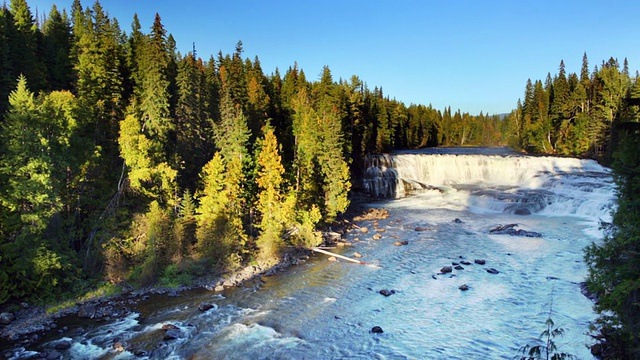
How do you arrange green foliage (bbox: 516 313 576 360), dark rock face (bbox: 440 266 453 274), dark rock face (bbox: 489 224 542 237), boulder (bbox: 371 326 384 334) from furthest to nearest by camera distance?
dark rock face (bbox: 489 224 542 237)
dark rock face (bbox: 440 266 453 274)
boulder (bbox: 371 326 384 334)
green foliage (bbox: 516 313 576 360)

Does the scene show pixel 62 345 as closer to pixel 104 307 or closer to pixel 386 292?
pixel 104 307

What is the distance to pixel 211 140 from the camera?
39.0 metres

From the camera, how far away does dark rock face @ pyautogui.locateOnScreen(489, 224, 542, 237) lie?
37619mm

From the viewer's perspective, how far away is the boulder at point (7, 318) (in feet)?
65.7

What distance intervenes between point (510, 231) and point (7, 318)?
134ft

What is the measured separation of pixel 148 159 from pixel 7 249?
1000 cm

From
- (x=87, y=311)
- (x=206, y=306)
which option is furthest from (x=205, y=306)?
A: (x=87, y=311)

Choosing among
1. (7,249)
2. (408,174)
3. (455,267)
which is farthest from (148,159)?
(408,174)

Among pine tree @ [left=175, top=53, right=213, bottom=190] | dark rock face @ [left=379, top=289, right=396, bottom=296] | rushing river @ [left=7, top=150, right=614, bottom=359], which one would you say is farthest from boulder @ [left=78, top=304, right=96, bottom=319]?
dark rock face @ [left=379, top=289, right=396, bottom=296]

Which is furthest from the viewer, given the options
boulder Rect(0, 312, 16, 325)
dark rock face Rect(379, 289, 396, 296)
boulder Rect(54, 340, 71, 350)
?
dark rock face Rect(379, 289, 396, 296)

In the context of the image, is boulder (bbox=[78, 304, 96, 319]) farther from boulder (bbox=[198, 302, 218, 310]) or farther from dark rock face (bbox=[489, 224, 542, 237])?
dark rock face (bbox=[489, 224, 542, 237])

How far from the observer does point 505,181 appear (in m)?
62.4

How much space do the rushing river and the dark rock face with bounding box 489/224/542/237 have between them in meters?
0.91

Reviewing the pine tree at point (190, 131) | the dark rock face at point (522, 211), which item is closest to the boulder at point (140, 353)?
the pine tree at point (190, 131)
